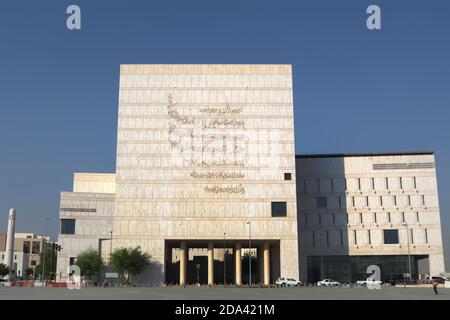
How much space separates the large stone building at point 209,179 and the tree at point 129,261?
139cm

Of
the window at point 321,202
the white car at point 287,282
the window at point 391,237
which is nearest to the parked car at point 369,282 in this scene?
the window at point 391,237

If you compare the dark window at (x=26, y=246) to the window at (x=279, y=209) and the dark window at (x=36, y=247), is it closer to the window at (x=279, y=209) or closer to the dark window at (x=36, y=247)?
the dark window at (x=36, y=247)

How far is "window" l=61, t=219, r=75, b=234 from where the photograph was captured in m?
103

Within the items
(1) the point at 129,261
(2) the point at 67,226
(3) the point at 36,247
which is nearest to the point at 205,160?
(1) the point at 129,261

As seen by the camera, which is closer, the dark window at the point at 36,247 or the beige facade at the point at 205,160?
the beige facade at the point at 205,160

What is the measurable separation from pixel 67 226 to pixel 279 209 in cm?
4344

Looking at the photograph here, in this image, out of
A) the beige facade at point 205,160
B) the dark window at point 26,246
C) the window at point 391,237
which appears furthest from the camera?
the dark window at point 26,246

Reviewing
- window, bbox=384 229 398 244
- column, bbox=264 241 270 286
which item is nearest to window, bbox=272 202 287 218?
column, bbox=264 241 270 286

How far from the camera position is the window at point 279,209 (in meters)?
91.9

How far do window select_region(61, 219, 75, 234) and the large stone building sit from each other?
0.20 meters

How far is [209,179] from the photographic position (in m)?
93.1

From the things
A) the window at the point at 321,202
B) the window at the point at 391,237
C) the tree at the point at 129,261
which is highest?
the window at the point at 321,202

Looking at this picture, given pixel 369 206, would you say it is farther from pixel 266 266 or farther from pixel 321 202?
pixel 266 266

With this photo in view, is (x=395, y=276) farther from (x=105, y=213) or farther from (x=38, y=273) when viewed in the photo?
(x=38, y=273)
